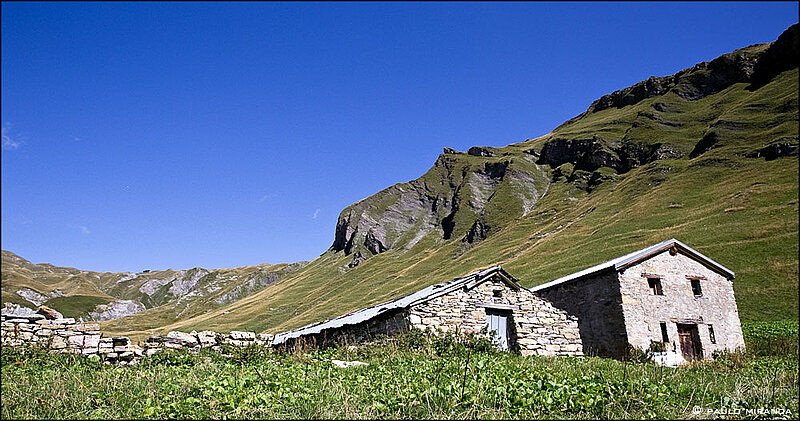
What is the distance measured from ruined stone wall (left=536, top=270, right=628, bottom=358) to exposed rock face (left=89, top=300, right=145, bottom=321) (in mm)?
142827

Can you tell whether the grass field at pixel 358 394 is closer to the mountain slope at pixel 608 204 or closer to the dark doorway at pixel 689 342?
the dark doorway at pixel 689 342

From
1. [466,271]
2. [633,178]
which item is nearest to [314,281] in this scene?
[466,271]

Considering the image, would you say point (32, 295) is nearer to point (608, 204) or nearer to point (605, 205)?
point (605, 205)

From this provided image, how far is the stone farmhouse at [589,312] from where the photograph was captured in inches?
805

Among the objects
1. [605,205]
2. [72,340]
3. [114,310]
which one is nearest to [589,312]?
[72,340]

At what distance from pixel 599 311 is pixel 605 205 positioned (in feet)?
236

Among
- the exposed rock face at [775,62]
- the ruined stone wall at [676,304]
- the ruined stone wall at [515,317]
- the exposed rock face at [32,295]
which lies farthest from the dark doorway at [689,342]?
the exposed rock face at [32,295]

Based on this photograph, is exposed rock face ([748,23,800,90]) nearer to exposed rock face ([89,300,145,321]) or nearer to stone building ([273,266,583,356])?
stone building ([273,266,583,356])

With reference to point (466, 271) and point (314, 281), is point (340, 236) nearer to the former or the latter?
point (314, 281)

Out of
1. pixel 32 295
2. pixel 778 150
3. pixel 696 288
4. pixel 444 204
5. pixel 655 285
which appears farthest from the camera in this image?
pixel 444 204

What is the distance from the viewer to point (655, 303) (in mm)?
26688

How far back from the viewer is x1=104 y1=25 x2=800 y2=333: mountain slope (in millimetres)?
58278

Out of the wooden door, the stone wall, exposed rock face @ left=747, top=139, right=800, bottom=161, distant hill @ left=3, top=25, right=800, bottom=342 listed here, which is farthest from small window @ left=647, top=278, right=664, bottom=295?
exposed rock face @ left=747, top=139, right=800, bottom=161

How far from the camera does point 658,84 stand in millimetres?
158500
